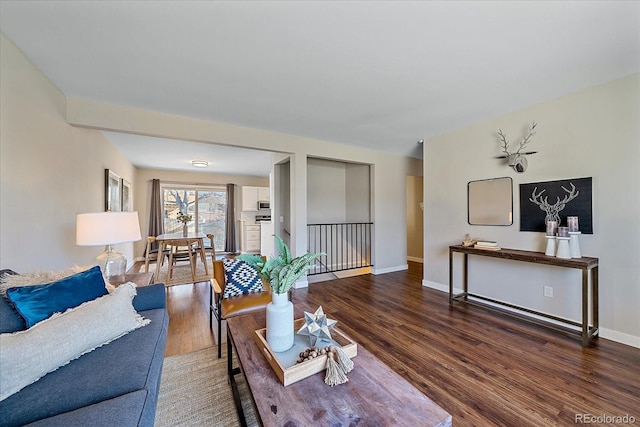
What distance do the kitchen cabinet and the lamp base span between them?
5175 mm

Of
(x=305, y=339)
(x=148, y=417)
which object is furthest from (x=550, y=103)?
(x=148, y=417)

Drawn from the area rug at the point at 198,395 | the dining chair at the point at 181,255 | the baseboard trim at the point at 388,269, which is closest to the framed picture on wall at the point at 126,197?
the dining chair at the point at 181,255

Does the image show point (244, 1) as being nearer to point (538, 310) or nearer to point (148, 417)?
point (148, 417)

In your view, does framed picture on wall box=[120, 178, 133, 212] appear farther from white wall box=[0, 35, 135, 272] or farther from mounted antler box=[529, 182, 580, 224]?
mounted antler box=[529, 182, 580, 224]

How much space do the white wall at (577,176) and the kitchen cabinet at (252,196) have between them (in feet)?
18.3

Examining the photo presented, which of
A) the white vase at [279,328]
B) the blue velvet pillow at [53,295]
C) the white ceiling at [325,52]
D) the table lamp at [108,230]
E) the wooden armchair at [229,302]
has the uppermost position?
the white ceiling at [325,52]

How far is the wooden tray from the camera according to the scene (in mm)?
1083

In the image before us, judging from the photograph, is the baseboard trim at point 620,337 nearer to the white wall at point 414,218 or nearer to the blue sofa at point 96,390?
the blue sofa at point 96,390

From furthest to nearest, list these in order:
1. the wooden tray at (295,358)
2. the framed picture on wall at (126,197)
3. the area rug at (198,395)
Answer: the framed picture on wall at (126,197) → the area rug at (198,395) → the wooden tray at (295,358)

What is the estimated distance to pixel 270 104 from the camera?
282 centimetres

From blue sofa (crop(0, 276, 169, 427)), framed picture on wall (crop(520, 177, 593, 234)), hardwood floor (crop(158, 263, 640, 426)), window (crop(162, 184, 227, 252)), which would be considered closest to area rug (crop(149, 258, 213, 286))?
hardwood floor (crop(158, 263, 640, 426))

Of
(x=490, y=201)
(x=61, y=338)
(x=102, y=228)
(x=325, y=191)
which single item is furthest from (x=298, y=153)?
(x=61, y=338)

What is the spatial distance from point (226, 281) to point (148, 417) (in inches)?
56.2

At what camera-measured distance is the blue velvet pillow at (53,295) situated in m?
1.28
